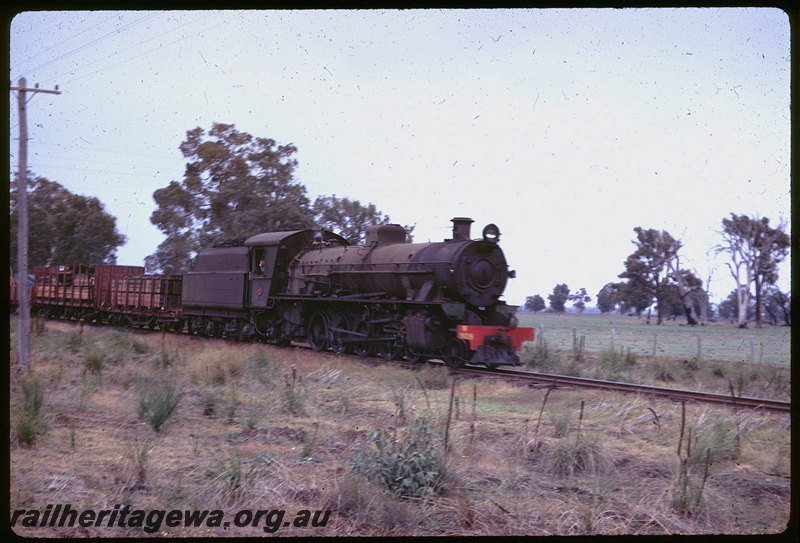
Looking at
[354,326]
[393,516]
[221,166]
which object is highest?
[221,166]

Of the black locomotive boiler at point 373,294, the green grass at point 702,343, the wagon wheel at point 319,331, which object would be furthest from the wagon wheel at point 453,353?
the green grass at point 702,343

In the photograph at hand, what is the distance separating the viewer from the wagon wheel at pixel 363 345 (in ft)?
51.8

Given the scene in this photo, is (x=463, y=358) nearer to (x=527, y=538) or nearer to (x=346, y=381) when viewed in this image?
(x=346, y=381)

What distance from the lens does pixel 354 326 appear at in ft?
52.8

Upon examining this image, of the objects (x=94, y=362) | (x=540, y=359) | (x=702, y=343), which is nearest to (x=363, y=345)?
(x=540, y=359)

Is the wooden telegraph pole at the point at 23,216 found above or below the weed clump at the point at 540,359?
above

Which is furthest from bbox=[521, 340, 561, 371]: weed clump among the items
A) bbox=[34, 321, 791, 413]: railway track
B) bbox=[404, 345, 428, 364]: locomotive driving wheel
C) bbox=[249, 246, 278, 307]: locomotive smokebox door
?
bbox=[249, 246, 278, 307]: locomotive smokebox door

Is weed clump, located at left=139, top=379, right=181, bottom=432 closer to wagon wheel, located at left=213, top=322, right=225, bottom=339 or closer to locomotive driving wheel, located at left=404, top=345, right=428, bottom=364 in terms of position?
locomotive driving wheel, located at left=404, top=345, right=428, bottom=364

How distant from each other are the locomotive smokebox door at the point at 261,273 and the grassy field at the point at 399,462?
824cm

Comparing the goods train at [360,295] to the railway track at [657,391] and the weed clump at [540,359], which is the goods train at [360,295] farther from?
the weed clump at [540,359]

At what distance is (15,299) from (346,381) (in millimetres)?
29487

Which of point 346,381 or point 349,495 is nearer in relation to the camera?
point 349,495

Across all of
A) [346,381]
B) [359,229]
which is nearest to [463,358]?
[346,381]

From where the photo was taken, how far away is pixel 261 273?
1889cm
